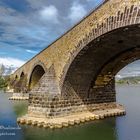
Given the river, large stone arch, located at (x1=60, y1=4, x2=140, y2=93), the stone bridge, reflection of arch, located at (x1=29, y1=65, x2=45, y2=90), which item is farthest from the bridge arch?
reflection of arch, located at (x1=29, y1=65, x2=45, y2=90)

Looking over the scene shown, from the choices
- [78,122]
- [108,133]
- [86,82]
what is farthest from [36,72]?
[108,133]

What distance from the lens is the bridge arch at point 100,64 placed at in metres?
15.9

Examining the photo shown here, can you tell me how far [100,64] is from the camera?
1980cm

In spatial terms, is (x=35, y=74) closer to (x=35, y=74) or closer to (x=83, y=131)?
(x=35, y=74)

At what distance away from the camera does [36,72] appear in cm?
3725

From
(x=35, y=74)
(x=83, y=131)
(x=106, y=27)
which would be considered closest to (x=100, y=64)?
(x=83, y=131)

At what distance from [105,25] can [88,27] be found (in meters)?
2.60

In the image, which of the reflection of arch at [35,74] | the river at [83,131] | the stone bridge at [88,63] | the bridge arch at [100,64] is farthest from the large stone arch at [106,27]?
the reflection of arch at [35,74]

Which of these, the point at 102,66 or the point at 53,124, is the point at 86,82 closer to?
the point at 102,66

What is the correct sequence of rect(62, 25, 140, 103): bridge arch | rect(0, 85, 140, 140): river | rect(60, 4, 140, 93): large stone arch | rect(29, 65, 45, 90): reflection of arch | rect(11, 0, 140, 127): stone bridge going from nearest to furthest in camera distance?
rect(60, 4, 140, 93): large stone arch → rect(11, 0, 140, 127): stone bridge → rect(0, 85, 140, 140): river → rect(62, 25, 140, 103): bridge arch → rect(29, 65, 45, 90): reflection of arch

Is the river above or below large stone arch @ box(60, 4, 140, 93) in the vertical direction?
below

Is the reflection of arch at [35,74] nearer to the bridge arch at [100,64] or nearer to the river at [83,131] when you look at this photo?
the bridge arch at [100,64]

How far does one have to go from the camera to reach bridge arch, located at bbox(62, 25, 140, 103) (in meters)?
15.9

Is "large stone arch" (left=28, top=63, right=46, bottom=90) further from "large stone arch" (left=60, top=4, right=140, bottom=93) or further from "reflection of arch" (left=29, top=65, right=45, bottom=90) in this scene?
"large stone arch" (left=60, top=4, right=140, bottom=93)
